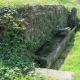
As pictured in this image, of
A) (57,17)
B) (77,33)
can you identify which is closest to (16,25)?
(57,17)

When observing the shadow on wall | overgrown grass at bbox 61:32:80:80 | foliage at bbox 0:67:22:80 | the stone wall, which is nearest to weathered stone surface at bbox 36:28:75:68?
the shadow on wall

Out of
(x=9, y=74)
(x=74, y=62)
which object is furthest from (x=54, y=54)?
(x=9, y=74)

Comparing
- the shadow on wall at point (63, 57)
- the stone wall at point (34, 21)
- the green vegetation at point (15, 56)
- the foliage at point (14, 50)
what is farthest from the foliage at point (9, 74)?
the shadow on wall at point (63, 57)

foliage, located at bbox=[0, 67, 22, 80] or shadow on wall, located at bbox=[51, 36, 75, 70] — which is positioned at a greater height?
foliage, located at bbox=[0, 67, 22, 80]

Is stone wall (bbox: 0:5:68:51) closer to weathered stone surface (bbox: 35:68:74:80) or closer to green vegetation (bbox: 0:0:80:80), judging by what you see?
green vegetation (bbox: 0:0:80:80)

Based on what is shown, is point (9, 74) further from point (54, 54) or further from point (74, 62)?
point (74, 62)

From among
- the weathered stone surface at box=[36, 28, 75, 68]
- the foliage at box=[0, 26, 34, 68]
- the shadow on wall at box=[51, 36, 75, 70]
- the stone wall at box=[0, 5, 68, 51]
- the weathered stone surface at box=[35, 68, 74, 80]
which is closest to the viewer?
the weathered stone surface at box=[35, 68, 74, 80]

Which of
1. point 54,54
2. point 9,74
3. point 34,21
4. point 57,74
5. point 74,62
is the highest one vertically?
point 34,21

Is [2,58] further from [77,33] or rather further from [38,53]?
[77,33]

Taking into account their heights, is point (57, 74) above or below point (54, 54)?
above

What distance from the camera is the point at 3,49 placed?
209 inches

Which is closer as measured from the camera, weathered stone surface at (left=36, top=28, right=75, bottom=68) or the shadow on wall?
weathered stone surface at (left=36, top=28, right=75, bottom=68)

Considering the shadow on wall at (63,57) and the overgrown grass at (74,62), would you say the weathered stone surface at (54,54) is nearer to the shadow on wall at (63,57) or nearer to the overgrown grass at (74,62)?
the shadow on wall at (63,57)

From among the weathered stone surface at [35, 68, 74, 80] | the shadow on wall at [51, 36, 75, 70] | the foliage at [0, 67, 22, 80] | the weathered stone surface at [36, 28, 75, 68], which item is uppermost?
the foliage at [0, 67, 22, 80]
